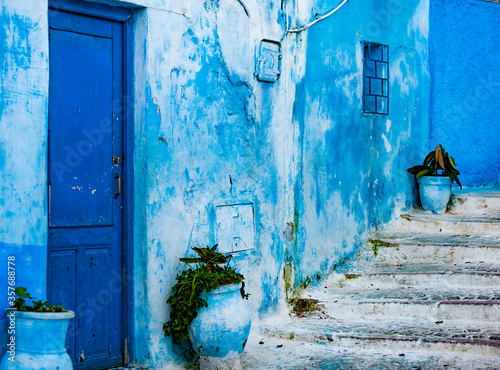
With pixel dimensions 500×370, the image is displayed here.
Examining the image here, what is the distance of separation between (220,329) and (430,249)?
2.75 metres

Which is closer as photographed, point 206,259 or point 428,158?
point 206,259

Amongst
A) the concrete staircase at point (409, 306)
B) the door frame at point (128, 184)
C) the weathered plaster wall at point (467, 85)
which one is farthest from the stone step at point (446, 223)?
the door frame at point (128, 184)

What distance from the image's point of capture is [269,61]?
206 inches

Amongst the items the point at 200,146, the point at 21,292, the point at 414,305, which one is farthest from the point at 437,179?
the point at 21,292

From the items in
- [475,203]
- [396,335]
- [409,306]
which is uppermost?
[475,203]

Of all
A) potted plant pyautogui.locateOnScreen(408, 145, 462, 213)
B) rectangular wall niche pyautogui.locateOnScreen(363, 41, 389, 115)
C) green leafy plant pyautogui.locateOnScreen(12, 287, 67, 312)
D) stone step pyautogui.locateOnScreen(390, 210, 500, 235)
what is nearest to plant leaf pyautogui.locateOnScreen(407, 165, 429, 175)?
potted plant pyautogui.locateOnScreen(408, 145, 462, 213)

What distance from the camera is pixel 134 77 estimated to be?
430 centimetres

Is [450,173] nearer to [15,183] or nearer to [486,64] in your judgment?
[486,64]

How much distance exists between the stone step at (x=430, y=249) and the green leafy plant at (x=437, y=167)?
78 centimetres

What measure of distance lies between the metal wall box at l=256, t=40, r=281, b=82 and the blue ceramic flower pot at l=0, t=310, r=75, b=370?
282cm

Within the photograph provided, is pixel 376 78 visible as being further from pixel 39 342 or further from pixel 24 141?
pixel 39 342

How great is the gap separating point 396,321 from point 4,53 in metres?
3.59

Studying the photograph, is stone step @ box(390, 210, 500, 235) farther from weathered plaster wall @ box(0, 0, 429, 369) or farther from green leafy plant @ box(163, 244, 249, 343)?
green leafy plant @ box(163, 244, 249, 343)

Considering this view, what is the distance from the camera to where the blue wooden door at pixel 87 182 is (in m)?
3.90
